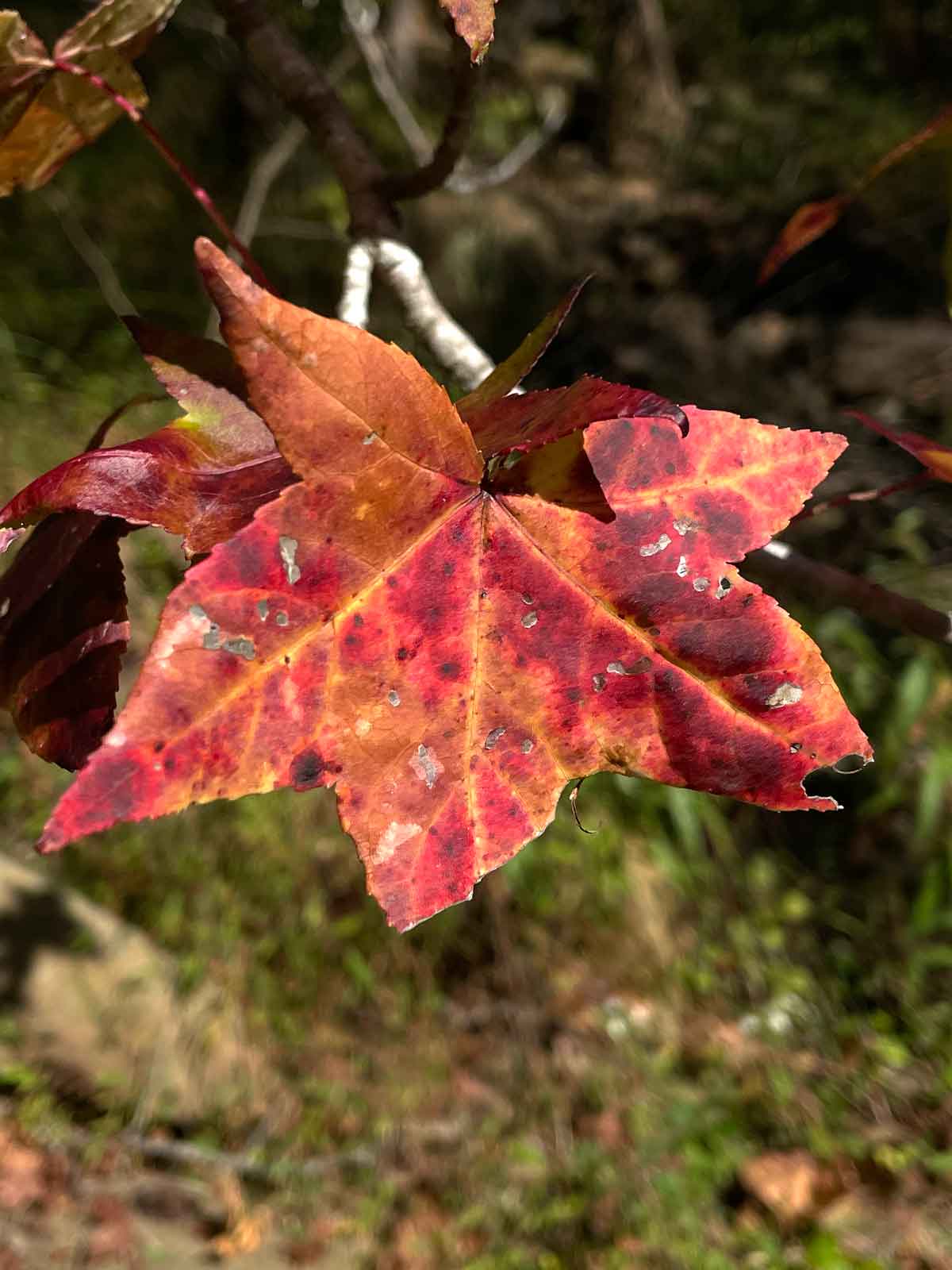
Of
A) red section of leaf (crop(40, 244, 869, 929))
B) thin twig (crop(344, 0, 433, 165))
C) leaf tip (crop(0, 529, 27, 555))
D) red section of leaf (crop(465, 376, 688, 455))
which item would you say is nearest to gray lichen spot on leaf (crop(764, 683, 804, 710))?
red section of leaf (crop(40, 244, 869, 929))

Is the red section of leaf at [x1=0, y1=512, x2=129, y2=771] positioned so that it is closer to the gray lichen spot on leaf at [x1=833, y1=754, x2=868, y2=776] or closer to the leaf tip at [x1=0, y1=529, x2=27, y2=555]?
the leaf tip at [x1=0, y1=529, x2=27, y2=555]

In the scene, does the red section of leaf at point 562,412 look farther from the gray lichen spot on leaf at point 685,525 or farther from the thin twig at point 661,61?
the thin twig at point 661,61

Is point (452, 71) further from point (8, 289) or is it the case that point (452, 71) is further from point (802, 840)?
point (8, 289)

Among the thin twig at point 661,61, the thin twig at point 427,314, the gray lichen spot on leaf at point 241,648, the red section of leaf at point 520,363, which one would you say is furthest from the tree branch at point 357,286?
the thin twig at point 661,61

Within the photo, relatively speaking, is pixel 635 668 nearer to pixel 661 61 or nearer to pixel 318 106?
pixel 318 106

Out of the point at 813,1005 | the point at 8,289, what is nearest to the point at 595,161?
the point at 8,289
